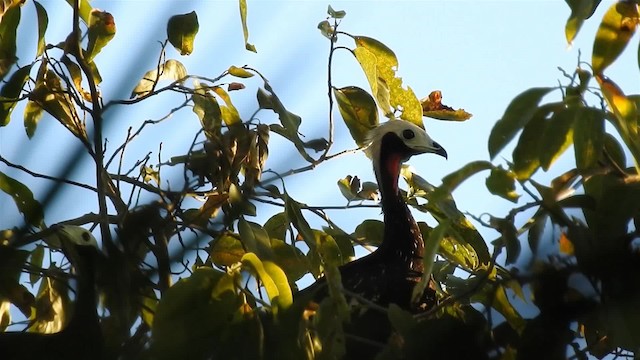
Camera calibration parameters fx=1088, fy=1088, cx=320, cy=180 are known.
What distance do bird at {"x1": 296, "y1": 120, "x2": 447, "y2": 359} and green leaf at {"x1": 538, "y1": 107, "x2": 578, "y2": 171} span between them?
1.63 meters

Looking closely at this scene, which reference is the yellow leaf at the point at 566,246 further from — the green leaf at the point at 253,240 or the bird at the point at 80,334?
the green leaf at the point at 253,240

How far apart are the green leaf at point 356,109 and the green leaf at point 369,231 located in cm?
45

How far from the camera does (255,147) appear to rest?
9.15ft

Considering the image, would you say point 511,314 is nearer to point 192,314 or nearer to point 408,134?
point 192,314

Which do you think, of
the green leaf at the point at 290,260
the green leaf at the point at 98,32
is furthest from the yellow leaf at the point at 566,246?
the green leaf at the point at 98,32

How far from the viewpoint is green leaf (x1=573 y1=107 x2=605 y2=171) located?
5.84 feet

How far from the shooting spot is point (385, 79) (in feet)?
10.7


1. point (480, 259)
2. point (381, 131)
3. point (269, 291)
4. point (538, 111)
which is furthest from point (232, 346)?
point (381, 131)

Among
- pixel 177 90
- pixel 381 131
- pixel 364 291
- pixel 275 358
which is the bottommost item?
pixel 275 358

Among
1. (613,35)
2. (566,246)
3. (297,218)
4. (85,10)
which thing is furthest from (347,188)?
(566,246)

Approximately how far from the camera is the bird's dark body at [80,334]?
3.73 ft

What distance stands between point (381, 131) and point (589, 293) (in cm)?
385

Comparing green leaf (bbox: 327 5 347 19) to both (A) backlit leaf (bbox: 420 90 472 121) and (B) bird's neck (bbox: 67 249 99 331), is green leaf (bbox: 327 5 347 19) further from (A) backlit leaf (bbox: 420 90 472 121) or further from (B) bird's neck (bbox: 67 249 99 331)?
(B) bird's neck (bbox: 67 249 99 331)

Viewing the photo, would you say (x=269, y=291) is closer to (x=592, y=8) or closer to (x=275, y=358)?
(x=275, y=358)
